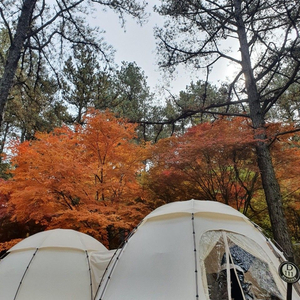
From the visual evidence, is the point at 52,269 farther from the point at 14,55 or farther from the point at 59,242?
the point at 14,55

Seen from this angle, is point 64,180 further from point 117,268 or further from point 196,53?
point 196,53

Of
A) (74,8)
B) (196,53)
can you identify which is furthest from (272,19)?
(74,8)

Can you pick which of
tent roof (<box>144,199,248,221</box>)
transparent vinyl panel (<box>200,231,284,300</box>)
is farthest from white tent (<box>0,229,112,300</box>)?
transparent vinyl panel (<box>200,231,284,300</box>)

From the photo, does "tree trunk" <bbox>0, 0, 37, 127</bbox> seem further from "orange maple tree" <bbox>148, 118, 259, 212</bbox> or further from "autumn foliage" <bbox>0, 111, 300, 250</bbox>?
"orange maple tree" <bbox>148, 118, 259, 212</bbox>

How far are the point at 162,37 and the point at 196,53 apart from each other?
3.95 ft

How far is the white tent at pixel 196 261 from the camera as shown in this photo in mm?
2590

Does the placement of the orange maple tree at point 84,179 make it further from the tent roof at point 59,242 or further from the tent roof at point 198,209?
the tent roof at point 198,209

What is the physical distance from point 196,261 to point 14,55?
5.69m

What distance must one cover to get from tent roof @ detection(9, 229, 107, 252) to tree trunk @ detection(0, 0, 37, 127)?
2.64 m

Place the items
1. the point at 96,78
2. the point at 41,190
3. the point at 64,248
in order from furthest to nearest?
the point at 96,78
the point at 41,190
the point at 64,248

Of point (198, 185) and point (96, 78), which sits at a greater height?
point (96, 78)

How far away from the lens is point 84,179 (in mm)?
5344

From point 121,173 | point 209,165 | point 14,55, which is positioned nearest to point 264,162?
point 209,165

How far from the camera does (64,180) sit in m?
5.00
